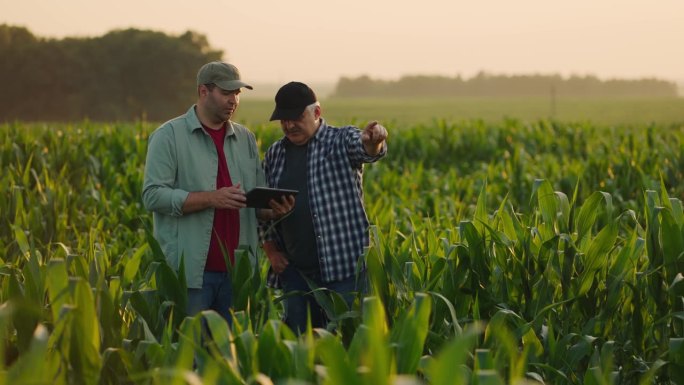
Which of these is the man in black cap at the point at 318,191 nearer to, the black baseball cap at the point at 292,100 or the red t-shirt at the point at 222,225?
the black baseball cap at the point at 292,100

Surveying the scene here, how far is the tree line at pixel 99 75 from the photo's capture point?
51.5 metres

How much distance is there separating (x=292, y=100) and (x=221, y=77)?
0.35 metres

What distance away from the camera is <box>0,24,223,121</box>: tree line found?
51.5m

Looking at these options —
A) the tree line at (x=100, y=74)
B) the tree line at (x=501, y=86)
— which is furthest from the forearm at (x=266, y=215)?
the tree line at (x=501, y=86)

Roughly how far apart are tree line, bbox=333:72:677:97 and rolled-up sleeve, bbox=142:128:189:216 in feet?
356

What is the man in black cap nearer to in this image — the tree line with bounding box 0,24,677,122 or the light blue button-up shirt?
the light blue button-up shirt

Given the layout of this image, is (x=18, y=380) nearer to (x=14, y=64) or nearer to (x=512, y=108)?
(x=14, y=64)

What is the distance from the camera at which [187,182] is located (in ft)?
16.4

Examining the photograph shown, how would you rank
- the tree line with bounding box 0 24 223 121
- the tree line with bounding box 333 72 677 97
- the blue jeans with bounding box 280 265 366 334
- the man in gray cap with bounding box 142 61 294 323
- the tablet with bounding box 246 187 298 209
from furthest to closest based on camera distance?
the tree line with bounding box 333 72 677 97 < the tree line with bounding box 0 24 223 121 < the blue jeans with bounding box 280 265 366 334 < the man in gray cap with bounding box 142 61 294 323 < the tablet with bounding box 246 187 298 209

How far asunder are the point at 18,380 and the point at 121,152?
42.2 feet

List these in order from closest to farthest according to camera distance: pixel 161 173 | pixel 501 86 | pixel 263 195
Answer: pixel 263 195 → pixel 161 173 → pixel 501 86

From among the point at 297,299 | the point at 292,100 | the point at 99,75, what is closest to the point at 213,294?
the point at 297,299

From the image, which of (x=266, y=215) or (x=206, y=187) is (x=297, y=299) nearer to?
(x=266, y=215)

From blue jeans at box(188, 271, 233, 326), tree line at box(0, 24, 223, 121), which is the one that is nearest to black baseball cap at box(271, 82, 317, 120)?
blue jeans at box(188, 271, 233, 326)
